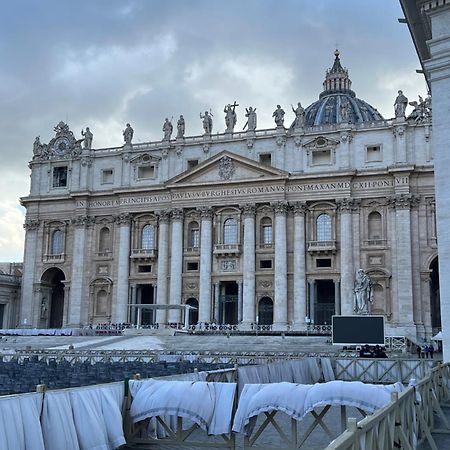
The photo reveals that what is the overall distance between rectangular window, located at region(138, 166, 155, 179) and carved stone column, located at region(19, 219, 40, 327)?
11813 millimetres

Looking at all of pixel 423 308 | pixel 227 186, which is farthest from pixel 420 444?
pixel 227 186

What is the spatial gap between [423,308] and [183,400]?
44.7 meters

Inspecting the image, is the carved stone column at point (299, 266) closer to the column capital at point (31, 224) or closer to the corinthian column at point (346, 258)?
the corinthian column at point (346, 258)

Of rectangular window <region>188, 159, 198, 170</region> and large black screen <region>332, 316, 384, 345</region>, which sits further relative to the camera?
rectangular window <region>188, 159, 198, 170</region>

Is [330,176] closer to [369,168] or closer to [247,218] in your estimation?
[369,168]

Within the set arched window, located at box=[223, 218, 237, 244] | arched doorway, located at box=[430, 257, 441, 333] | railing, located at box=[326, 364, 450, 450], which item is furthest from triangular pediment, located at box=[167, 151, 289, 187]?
railing, located at box=[326, 364, 450, 450]

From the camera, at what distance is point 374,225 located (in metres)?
56.5

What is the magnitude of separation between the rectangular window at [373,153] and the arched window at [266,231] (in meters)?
10.1

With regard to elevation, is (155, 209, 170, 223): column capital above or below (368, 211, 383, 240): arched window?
above

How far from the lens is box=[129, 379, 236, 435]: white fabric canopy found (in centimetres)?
1157

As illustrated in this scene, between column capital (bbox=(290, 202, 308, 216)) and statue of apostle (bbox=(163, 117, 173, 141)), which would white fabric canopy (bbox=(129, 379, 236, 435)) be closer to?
column capital (bbox=(290, 202, 308, 216))

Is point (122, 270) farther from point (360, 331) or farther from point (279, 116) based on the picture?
point (360, 331)

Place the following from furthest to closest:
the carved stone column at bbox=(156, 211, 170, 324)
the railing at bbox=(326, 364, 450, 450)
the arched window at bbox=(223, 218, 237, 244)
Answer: the arched window at bbox=(223, 218, 237, 244) < the carved stone column at bbox=(156, 211, 170, 324) < the railing at bbox=(326, 364, 450, 450)

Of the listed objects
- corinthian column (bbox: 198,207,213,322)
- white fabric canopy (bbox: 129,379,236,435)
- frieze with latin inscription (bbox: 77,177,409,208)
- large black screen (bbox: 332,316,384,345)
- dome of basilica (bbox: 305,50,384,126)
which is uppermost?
dome of basilica (bbox: 305,50,384,126)
